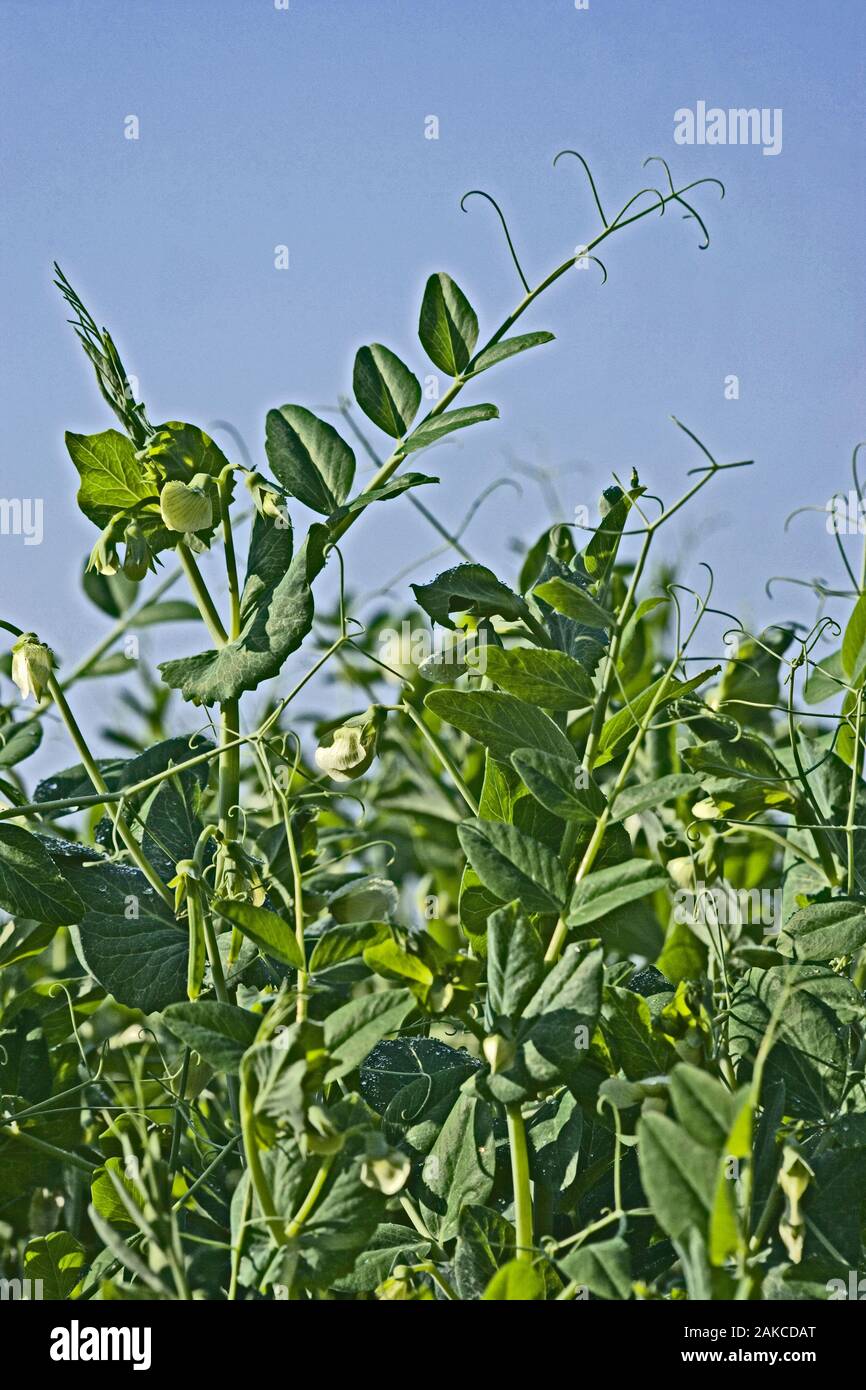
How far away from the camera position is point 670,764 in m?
0.53

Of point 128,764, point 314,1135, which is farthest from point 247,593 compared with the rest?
point 314,1135

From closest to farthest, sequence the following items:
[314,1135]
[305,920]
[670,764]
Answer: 1. [314,1135]
2. [305,920]
3. [670,764]

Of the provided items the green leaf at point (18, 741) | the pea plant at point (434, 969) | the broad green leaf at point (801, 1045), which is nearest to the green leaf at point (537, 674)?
the pea plant at point (434, 969)

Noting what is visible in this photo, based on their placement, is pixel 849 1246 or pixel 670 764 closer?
pixel 849 1246

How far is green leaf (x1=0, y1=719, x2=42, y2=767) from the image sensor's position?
1.63ft

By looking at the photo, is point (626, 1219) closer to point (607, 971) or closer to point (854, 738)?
point (607, 971)

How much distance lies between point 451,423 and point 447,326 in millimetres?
47

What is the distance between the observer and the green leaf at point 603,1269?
0.89 feet

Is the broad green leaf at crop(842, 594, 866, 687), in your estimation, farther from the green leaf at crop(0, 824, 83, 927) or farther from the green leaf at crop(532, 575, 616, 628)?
the green leaf at crop(0, 824, 83, 927)

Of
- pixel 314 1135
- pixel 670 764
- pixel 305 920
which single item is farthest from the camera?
pixel 670 764

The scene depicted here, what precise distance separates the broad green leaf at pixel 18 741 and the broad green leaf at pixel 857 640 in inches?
12.2

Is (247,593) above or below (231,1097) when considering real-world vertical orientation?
above

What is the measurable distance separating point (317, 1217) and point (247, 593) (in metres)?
0.20

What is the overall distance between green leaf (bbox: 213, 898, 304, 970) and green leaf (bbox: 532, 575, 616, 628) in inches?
4.9
